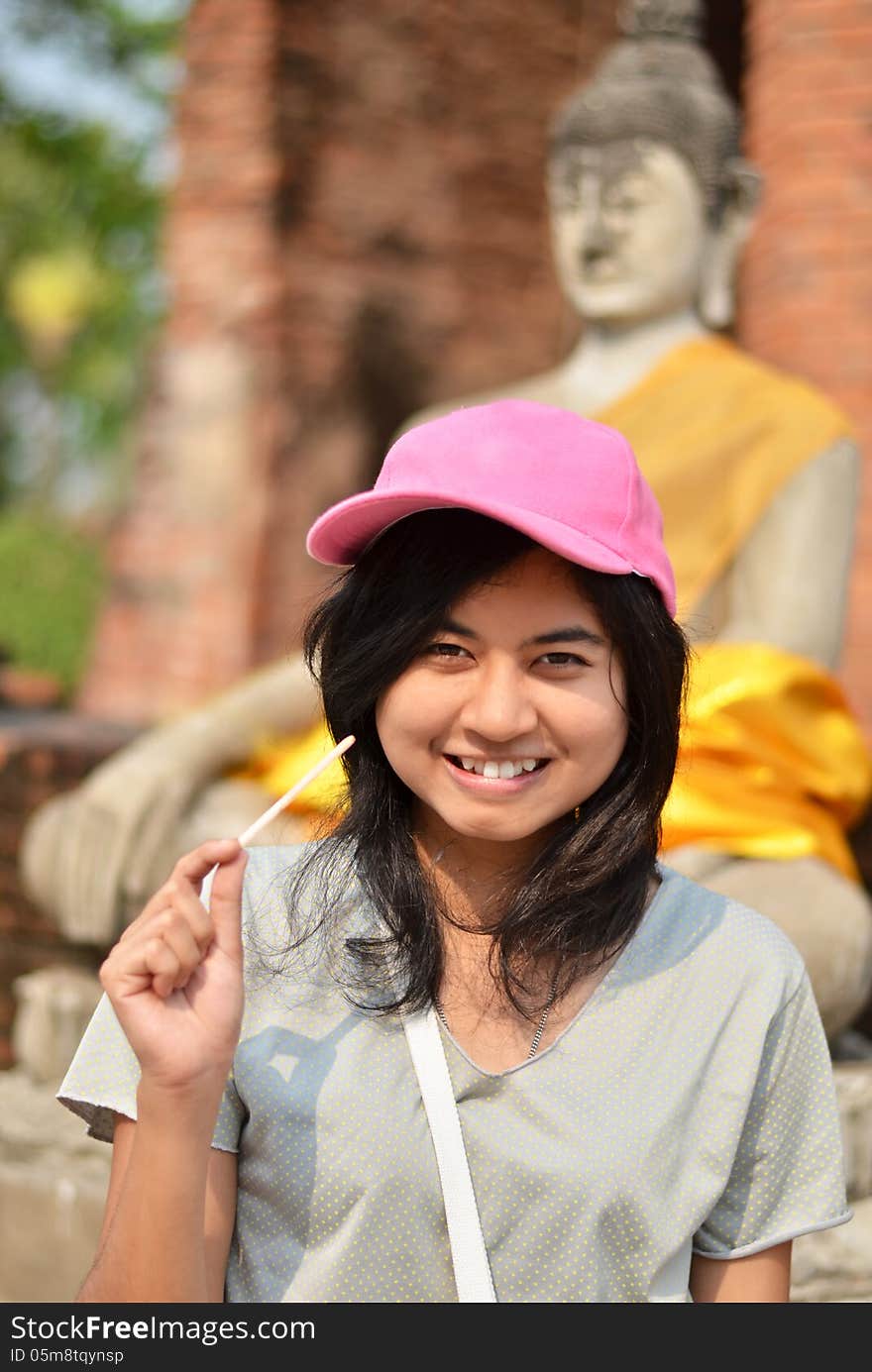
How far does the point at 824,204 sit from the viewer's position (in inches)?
153

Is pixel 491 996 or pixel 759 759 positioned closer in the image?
pixel 491 996

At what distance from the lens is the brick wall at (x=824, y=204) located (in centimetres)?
383

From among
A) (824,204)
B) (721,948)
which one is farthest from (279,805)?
(824,204)

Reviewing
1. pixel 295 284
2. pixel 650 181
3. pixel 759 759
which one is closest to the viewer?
pixel 759 759

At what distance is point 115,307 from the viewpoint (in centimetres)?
1644

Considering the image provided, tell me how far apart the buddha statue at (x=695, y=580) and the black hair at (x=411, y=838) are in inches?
35.9

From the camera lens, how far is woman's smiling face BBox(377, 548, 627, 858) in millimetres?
1390

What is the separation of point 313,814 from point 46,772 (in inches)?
31.0

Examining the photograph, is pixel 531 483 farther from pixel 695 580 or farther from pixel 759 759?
pixel 695 580

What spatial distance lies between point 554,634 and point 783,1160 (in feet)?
1.65

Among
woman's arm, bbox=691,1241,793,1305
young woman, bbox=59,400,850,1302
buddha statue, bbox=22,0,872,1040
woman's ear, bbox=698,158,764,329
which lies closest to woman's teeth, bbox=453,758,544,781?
young woman, bbox=59,400,850,1302

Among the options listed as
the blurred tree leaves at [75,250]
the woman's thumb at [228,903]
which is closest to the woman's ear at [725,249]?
the woman's thumb at [228,903]
